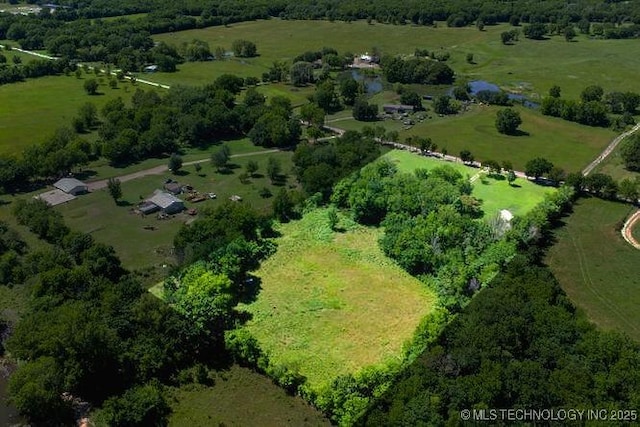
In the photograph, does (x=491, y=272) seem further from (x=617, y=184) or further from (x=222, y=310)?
(x=617, y=184)

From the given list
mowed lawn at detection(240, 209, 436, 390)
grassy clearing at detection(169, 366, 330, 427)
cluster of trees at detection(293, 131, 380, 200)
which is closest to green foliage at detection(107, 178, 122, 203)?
mowed lawn at detection(240, 209, 436, 390)

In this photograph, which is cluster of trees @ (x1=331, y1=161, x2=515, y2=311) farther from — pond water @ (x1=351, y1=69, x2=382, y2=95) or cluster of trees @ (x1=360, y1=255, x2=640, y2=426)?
pond water @ (x1=351, y1=69, x2=382, y2=95)

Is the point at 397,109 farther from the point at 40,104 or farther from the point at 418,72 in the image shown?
the point at 40,104

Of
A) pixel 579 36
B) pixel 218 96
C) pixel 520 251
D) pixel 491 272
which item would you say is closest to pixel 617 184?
pixel 520 251

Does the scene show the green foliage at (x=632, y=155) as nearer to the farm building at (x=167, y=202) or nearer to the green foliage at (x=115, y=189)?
the farm building at (x=167, y=202)

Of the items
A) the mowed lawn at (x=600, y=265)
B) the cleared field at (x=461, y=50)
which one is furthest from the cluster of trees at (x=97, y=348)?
the cleared field at (x=461, y=50)

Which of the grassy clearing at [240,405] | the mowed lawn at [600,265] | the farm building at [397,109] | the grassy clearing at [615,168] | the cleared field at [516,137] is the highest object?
the farm building at [397,109]
